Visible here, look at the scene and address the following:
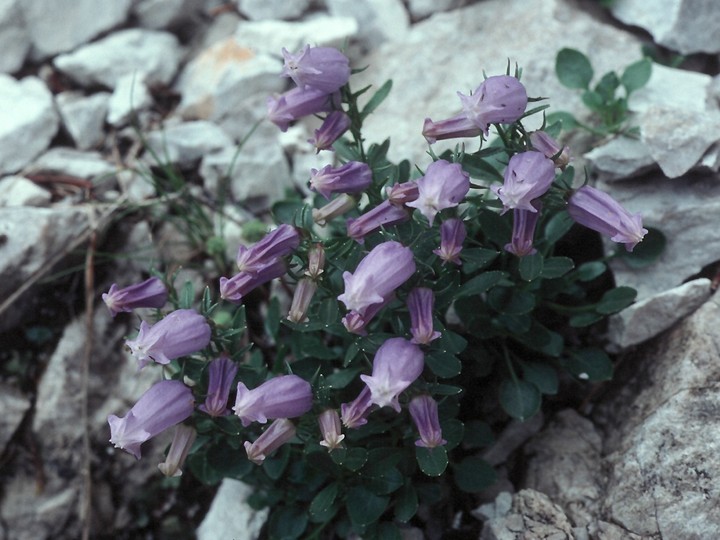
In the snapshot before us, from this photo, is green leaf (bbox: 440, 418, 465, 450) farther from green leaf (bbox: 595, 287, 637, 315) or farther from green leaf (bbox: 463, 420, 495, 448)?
green leaf (bbox: 595, 287, 637, 315)

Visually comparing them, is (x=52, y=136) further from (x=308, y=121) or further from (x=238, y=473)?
(x=238, y=473)

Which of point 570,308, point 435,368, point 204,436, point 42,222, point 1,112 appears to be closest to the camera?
point 435,368

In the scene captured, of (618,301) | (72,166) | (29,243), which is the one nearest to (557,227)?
(618,301)

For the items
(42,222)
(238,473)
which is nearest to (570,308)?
(238,473)

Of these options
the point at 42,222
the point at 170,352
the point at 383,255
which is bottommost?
the point at 42,222

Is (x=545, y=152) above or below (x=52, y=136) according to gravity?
above
